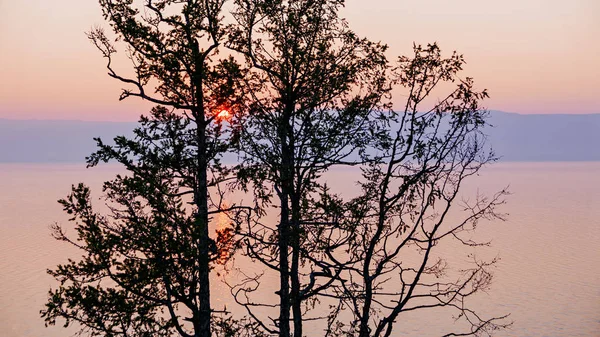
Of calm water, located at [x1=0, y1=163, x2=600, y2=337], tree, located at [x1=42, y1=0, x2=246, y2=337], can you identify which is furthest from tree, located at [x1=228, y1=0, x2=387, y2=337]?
calm water, located at [x1=0, y1=163, x2=600, y2=337]

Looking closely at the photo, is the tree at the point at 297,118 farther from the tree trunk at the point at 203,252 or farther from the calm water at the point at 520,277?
the calm water at the point at 520,277

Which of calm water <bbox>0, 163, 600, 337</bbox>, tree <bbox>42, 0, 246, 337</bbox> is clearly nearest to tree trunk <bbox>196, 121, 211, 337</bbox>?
tree <bbox>42, 0, 246, 337</bbox>

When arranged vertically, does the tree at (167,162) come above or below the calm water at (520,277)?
below

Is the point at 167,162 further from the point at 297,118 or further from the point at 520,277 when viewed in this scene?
the point at 520,277

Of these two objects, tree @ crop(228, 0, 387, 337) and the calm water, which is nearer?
tree @ crop(228, 0, 387, 337)

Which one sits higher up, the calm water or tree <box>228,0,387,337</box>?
the calm water

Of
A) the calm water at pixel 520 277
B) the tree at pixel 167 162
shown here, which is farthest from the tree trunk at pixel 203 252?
the calm water at pixel 520 277

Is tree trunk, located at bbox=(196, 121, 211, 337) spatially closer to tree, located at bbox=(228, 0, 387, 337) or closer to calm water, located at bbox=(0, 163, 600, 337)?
tree, located at bbox=(228, 0, 387, 337)

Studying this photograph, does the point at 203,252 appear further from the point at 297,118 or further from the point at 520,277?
the point at 520,277

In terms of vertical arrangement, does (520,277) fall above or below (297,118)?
above

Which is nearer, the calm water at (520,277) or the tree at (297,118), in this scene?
the tree at (297,118)

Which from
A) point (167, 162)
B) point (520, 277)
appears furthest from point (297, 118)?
point (520, 277)

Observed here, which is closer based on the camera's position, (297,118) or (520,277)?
(297,118)

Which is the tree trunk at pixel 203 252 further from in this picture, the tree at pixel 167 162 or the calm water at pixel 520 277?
the calm water at pixel 520 277
